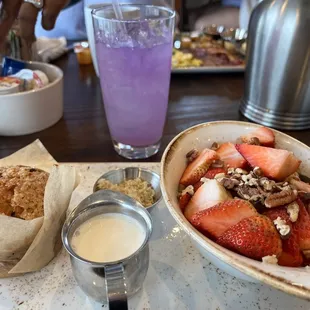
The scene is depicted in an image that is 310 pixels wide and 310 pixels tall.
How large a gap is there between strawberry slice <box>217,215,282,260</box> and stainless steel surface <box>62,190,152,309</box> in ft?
0.41

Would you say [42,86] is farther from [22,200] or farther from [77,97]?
[22,200]

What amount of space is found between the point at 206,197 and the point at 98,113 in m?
0.62

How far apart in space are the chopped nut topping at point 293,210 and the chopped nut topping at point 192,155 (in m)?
0.19

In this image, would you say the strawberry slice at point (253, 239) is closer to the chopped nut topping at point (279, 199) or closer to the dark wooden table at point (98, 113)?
the chopped nut topping at point (279, 199)

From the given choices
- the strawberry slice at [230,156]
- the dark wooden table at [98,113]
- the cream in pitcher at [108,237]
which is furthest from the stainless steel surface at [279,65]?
the cream in pitcher at [108,237]

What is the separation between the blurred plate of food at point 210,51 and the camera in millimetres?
1325

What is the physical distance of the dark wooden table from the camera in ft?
3.02

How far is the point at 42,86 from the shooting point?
3.16 feet

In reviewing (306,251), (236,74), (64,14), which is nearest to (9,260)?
(306,251)

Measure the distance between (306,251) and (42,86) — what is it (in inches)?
29.8

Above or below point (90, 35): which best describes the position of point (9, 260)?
below

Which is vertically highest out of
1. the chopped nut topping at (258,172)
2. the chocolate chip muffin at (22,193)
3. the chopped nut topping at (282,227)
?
the chopped nut topping at (258,172)

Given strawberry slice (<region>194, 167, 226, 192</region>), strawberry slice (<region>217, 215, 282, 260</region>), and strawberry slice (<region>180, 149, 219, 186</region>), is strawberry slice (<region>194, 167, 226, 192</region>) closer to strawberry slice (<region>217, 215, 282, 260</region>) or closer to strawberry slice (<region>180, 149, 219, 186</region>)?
strawberry slice (<region>180, 149, 219, 186</region>)

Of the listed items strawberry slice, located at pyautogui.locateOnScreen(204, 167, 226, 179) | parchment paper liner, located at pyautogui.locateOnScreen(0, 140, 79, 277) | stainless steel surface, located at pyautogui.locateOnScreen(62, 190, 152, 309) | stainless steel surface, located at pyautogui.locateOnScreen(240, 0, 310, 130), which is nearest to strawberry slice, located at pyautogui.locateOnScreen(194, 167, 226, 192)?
strawberry slice, located at pyautogui.locateOnScreen(204, 167, 226, 179)
